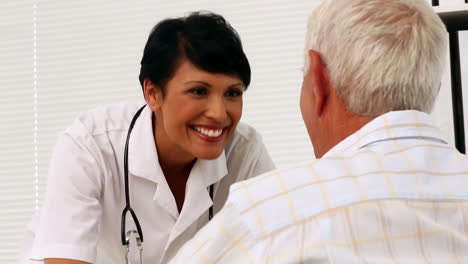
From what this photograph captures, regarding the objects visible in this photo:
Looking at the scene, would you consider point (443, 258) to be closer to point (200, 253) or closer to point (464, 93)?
point (200, 253)

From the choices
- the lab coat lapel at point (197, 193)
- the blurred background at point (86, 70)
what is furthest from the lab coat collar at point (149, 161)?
the blurred background at point (86, 70)

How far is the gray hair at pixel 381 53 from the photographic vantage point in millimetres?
931

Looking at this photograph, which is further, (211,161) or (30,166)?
(30,166)

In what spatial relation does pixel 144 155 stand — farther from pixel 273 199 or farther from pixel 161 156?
pixel 273 199

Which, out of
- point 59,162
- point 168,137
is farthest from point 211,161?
point 59,162

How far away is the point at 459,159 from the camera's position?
3.03 ft

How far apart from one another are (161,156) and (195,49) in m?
0.30

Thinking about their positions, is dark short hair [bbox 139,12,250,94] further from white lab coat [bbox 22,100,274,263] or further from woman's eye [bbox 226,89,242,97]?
white lab coat [bbox 22,100,274,263]

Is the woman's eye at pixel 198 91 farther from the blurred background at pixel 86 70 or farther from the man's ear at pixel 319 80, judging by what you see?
the blurred background at pixel 86 70

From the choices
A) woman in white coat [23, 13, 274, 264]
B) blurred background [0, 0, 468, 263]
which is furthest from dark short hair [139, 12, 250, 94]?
blurred background [0, 0, 468, 263]

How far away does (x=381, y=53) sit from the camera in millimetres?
926

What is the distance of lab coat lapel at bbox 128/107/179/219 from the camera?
64.9 inches

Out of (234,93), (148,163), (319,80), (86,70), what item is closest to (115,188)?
(148,163)

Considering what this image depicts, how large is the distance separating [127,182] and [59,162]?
0.55 feet
